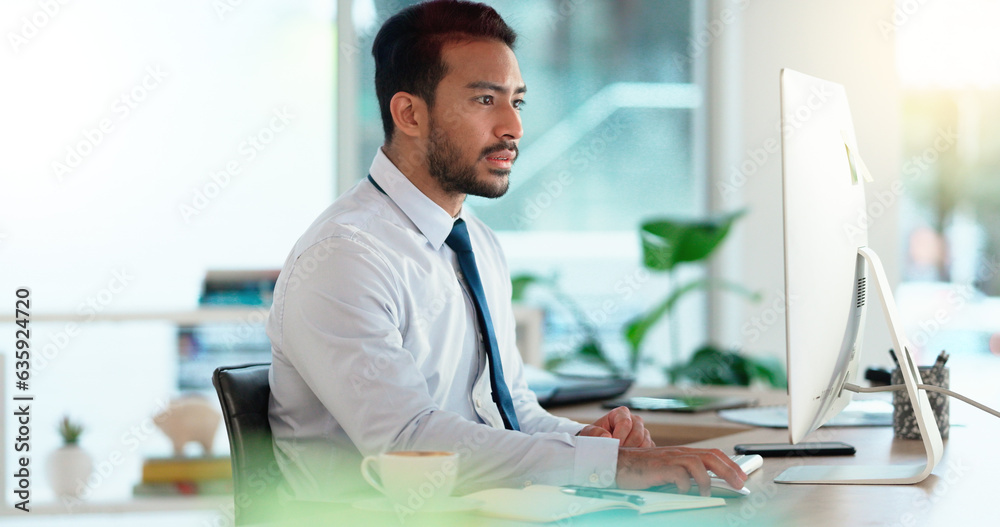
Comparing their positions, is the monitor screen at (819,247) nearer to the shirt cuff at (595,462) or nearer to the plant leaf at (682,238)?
the shirt cuff at (595,462)

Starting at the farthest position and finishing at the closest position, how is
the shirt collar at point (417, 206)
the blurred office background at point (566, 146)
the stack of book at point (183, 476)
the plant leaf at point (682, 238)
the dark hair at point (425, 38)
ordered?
the blurred office background at point (566, 146) → the plant leaf at point (682, 238) → the stack of book at point (183, 476) → the dark hair at point (425, 38) → the shirt collar at point (417, 206)

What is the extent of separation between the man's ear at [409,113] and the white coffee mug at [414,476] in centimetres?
81

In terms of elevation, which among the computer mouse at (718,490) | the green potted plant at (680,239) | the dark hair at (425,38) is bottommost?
the computer mouse at (718,490)

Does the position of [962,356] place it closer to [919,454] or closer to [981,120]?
[981,120]

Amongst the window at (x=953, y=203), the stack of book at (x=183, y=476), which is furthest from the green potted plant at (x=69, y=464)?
the window at (x=953, y=203)

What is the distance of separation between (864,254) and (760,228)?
282 cm

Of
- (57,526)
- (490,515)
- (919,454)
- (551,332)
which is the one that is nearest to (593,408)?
(919,454)

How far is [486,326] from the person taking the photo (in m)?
1.52

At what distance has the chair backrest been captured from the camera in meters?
1.28

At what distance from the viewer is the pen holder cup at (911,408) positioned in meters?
1.53

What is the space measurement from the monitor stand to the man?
0.60 ft

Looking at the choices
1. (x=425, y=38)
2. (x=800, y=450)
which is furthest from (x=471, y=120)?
(x=800, y=450)

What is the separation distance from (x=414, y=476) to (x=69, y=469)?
7.29 feet

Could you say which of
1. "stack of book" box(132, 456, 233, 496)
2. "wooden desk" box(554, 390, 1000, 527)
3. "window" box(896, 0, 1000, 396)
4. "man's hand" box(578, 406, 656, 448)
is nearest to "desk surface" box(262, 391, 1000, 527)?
"wooden desk" box(554, 390, 1000, 527)
